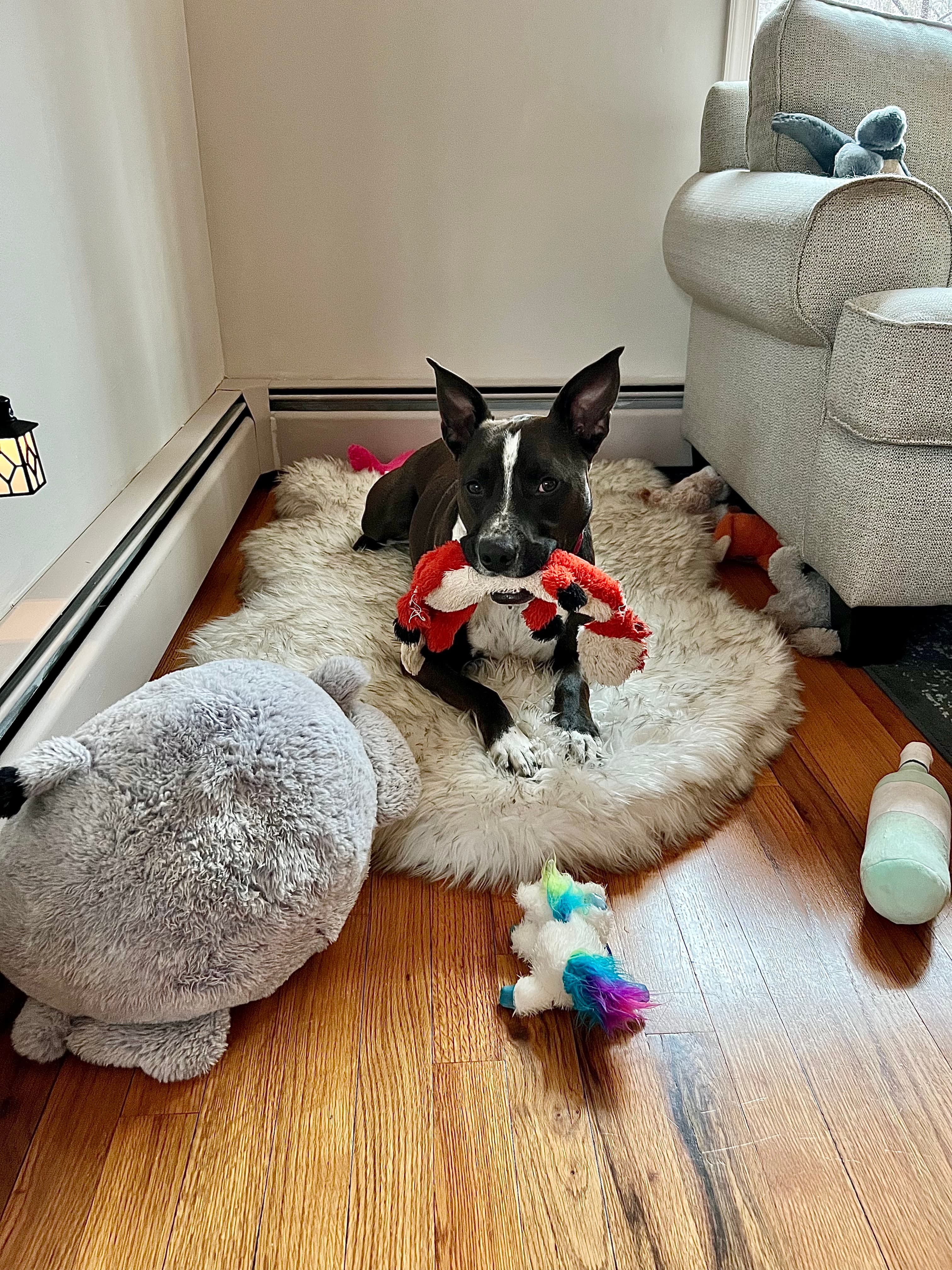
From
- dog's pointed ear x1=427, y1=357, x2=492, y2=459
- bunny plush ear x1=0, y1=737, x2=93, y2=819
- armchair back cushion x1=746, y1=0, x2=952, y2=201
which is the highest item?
armchair back cushion x1=746, y1=0, x2=952, y2=201

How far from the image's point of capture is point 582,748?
148 cm

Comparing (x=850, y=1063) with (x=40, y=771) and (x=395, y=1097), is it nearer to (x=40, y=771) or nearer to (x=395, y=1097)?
(x=395, y=1097)

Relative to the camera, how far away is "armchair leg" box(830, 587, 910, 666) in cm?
179

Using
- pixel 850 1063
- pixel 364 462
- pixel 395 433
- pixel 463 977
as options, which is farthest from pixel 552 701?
pixel 395 433

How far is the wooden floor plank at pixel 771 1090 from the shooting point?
87cm

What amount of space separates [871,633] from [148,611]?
4.55 feet

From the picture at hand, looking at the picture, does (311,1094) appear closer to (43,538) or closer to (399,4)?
(43,538)

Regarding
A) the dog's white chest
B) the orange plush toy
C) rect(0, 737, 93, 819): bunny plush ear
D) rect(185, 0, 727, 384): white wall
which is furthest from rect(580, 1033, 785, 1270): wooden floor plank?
rect(185, 0, 727, 384): white wall

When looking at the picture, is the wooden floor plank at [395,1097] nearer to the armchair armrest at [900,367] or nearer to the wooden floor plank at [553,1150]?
the wooden floor plank at [553,1150]

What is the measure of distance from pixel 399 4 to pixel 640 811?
227cm

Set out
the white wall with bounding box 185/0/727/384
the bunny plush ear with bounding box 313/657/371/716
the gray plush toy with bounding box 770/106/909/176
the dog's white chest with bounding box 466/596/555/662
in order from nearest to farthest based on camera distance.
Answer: the bunny plush ear with bounding box 313/657/371/716, the dog's white chest with bounding box 466/596/555/662, the gray plush toy with bounding box 770/106/909/176, the white wall with bounding box 185/0/727/384

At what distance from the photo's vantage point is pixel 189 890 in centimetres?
102

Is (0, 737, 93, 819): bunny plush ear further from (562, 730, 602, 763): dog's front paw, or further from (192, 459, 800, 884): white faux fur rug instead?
(562, 730, 602, 763): dog's front paw

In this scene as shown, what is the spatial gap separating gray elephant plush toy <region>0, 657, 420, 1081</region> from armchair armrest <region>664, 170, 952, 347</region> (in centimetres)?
123
